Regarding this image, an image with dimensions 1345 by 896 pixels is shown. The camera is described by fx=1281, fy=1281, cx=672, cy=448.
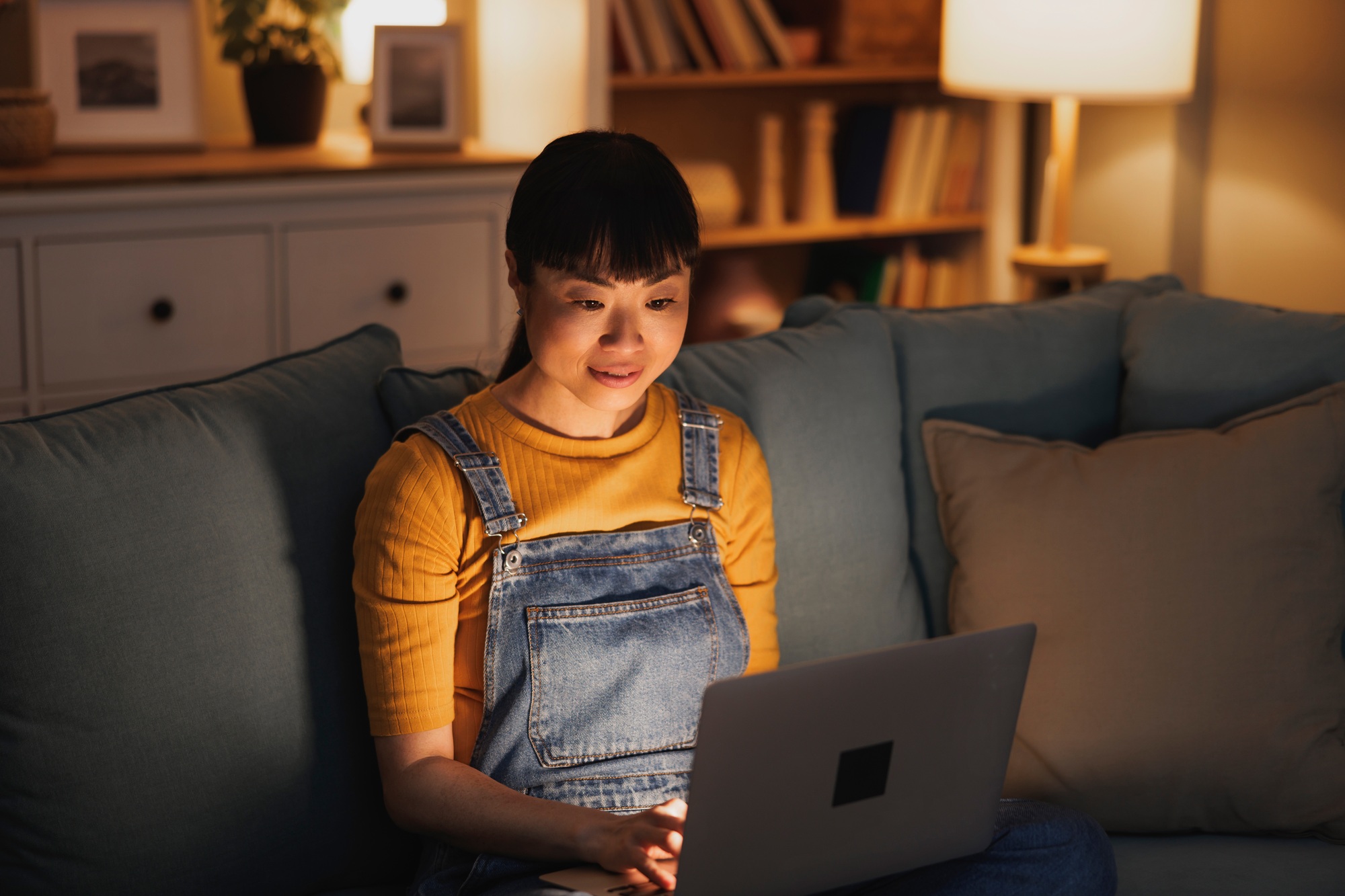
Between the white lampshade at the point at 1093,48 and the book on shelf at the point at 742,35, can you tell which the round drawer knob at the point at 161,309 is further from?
the white lampshade at the point at 1093,48

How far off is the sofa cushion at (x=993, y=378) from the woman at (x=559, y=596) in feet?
1.27

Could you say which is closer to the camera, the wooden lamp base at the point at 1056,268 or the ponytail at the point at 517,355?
the ponytail at the point at 517,355

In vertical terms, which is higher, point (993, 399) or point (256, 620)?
point (993, 399)

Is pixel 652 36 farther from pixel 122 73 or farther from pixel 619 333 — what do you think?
pixel 619 333

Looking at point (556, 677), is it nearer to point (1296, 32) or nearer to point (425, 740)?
point (425, 740)

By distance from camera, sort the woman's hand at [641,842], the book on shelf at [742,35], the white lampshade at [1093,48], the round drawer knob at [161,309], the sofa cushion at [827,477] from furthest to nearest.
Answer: the book on shelf at [742,35] < the white lampshade at [1093,48] < the round drawer knob at [161,309] < the sofa cushion at [827,477] < the woman's hand at [641,842]

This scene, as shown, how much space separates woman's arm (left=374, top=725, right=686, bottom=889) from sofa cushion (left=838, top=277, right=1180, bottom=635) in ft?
2.01

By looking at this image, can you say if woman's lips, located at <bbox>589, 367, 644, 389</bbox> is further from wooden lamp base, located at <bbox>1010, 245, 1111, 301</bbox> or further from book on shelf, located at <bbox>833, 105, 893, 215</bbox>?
book on shelf, located at <bbox>833, 105, 893, 215</bbox>

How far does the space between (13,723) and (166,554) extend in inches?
7.2

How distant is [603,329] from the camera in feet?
3.85

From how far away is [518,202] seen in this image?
1.19m

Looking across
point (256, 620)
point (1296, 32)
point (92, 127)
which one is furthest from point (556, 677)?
point (1296, 32)

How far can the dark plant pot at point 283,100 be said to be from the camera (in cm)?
255

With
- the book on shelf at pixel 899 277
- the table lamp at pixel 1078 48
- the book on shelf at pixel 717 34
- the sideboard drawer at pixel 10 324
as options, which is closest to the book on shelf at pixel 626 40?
the book on shelf at pixel 717 34
